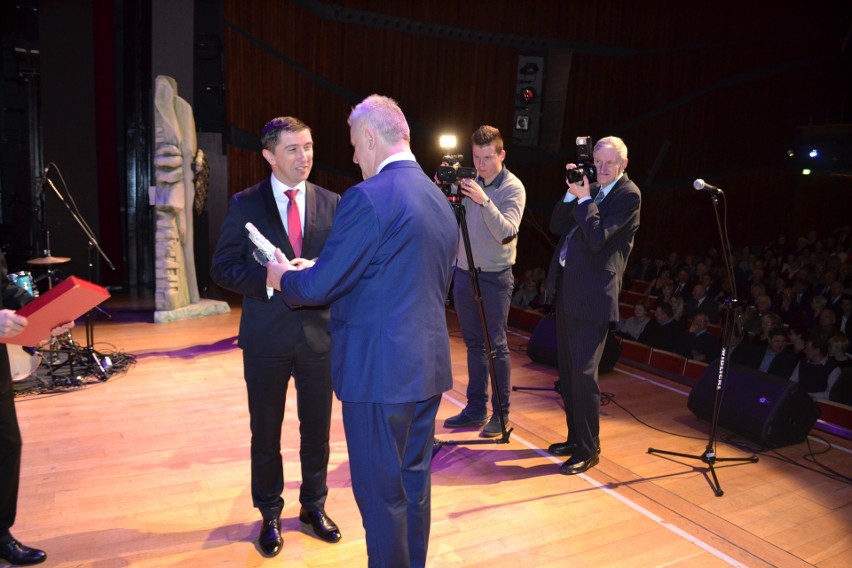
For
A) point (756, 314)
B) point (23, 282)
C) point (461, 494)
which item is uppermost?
point (23, 282)

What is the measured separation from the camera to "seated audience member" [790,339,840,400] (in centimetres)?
523

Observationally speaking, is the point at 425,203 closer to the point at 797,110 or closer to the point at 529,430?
the point at 529,430

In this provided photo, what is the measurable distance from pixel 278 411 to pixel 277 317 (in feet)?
1.30

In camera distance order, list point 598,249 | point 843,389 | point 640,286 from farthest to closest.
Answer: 1. point 640,286
2. point 843,389
3. point 598,249

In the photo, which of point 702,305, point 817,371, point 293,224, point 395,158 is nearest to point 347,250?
point 395,158

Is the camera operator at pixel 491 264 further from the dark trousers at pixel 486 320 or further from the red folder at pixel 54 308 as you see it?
the red folder at pixel 54 308

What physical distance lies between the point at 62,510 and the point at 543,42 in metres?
10.4

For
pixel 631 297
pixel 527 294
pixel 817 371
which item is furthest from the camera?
pixel 631 297

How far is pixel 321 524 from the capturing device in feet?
9.37

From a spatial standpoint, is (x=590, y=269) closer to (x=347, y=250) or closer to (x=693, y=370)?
(x=347, y=250)

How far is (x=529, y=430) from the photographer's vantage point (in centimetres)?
432

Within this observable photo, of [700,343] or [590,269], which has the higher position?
[590,269]

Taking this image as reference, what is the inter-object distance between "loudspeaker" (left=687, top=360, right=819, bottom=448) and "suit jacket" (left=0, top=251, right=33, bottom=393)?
12.8ft

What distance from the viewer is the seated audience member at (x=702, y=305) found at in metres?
7.24
